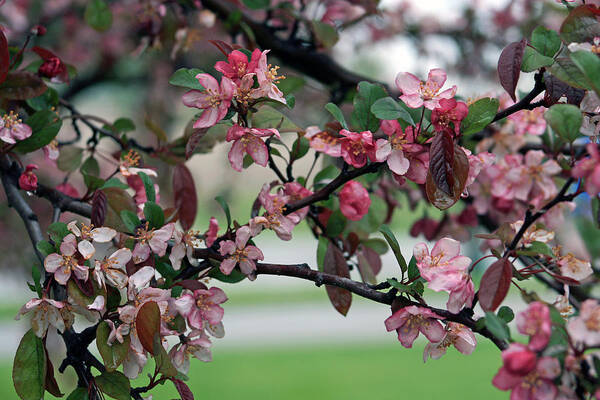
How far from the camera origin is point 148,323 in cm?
68

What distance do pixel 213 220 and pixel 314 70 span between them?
642mm

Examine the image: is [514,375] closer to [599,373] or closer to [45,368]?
[599,373]

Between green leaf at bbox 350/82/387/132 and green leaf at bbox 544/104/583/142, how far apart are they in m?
0.22

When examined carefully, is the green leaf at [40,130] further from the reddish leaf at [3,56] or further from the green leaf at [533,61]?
the green leaf at [533,61]

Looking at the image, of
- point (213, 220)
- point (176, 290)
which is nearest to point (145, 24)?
point (213, 220)

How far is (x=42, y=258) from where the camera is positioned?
819mm

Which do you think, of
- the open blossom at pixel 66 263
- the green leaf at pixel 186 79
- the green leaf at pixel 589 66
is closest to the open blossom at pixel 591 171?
the green leaf at pixel 589 66

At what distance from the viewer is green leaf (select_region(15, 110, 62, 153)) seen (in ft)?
2.99

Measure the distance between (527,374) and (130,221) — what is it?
478mm

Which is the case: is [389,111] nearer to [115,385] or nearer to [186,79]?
[186,79]

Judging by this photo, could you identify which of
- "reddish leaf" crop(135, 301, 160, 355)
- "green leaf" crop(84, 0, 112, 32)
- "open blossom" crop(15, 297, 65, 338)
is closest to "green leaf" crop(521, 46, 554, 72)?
"reddish leaf" crop(135, 301, 160, 355)

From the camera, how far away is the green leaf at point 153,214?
77 cm

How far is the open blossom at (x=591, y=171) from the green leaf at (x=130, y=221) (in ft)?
1.62

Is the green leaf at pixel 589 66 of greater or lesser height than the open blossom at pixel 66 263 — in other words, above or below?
above
